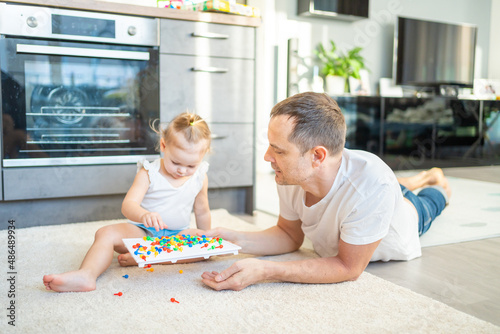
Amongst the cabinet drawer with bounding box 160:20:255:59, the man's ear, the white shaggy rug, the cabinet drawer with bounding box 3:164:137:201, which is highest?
the cabinet drawer with bounding box 160:20:255:59

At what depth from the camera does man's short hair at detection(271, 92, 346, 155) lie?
1.27 metres

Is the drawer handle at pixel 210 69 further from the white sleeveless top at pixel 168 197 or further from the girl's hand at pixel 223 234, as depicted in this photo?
the girl's hand at pixel 223 234

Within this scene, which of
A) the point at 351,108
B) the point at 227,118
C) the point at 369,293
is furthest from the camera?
the point at 351,108

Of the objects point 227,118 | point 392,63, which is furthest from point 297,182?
point 392,63

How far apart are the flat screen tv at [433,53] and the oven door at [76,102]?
330 cm

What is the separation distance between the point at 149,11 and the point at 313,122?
1.32 meters

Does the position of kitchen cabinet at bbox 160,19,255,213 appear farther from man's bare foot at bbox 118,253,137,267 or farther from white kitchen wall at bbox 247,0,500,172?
man's bare foot at bbox 118,253,137,267

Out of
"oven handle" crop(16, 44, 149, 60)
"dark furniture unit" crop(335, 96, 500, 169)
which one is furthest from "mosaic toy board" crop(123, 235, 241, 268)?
"dark furniture unit" crop(335, 96, 500, 169)

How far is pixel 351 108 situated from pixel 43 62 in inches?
109

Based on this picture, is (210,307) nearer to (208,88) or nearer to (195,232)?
(195,232)

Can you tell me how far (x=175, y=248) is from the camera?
1.33 meters

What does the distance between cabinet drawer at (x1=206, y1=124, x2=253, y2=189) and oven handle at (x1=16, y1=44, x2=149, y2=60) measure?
0.52 metres

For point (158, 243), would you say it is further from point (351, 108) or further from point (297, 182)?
point (351, 108)

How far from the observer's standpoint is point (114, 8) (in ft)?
7.02
